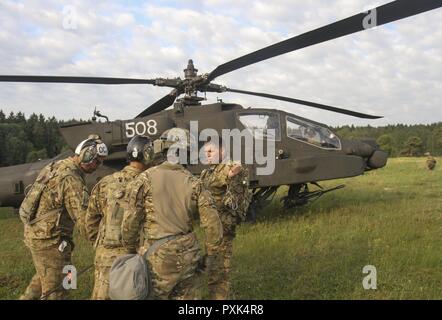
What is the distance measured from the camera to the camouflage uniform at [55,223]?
4223mm

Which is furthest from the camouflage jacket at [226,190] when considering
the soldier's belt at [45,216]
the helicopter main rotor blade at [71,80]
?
the helicopter main rotor blade at [71,80]

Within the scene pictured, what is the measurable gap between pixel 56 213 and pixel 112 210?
94 centimetres

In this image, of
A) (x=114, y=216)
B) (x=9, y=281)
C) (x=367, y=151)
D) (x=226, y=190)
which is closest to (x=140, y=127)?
(x=9, y=281)

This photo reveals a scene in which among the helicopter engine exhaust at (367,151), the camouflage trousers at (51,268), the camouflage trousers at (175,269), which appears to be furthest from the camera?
the helicopter engine exhaust at (367,151)

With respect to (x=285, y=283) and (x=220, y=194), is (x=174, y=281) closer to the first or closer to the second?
(x=220, y=194)

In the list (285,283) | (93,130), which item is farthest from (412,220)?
(93,130)

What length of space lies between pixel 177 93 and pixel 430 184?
12.5 meters

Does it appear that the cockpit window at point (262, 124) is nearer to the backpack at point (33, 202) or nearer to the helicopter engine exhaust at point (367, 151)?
the helicopter engine exhaust at point (367, 151)

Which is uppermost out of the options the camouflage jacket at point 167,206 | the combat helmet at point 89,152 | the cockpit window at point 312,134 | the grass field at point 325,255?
the cockpit window at point 312,134

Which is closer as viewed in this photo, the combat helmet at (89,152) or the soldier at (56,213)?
the soldier at (56,213)

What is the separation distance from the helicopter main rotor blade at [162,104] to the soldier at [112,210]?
16.7 ft

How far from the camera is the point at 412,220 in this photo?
348 inches

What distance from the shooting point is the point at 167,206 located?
130 inches
